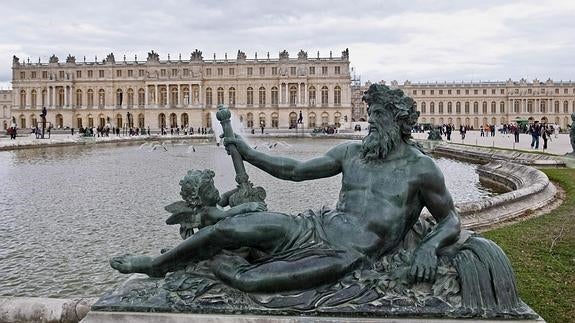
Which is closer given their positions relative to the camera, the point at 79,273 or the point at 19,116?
the point at 79,273

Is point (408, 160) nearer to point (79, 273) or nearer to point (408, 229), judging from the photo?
point (408, 229)

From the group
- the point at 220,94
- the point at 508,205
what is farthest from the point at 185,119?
the point at 508,205

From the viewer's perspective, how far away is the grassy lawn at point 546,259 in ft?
12.8

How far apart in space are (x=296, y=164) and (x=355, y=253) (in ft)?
2.41

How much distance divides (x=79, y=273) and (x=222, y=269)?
3.56m

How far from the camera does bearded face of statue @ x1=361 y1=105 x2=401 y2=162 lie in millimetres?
3109

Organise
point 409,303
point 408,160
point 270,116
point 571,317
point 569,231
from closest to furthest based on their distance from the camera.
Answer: point 409,303 → point 408,160 → point 571,317 → point 569,231 → point 270,116

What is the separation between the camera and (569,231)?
658 centimetres

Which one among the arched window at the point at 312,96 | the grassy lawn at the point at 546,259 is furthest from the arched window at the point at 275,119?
the grassy lawn at the point at 546,259

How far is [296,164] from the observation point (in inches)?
134

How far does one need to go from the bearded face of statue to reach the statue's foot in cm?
143

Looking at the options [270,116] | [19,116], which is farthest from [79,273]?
[19,116]

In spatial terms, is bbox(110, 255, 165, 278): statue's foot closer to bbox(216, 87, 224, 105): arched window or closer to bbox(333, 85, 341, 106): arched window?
bbox(333, 85, 341, 106): arched window

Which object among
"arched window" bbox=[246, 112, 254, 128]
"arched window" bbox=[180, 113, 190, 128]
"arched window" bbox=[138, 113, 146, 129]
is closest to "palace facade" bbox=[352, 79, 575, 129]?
"arched window" bbox=[246, 112, 254, 128]
